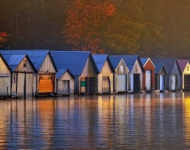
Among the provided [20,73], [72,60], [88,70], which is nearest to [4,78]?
[20,73]

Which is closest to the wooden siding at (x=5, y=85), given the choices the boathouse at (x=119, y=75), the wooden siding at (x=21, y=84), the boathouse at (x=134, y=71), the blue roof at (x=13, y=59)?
the wooden siding at (x=21, y=84)

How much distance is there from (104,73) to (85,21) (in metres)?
24.7

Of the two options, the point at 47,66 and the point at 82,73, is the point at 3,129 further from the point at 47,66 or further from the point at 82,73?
the point at 82,73

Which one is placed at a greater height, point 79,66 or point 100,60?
point 100,60

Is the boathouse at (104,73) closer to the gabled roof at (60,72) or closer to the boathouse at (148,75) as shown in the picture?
the gabled roof at (60,72)

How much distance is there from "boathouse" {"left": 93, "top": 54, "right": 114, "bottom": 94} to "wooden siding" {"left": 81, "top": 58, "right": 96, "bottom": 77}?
153cm

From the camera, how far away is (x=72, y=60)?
88.8 m

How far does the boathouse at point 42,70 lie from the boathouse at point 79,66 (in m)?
5.16

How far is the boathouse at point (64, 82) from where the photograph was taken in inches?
3265

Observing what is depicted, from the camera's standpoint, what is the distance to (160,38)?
153 meters

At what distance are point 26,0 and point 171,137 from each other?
95.6m

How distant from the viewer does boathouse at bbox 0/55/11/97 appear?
2771 inches

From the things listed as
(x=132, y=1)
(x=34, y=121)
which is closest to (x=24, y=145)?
(x=34, y=121)

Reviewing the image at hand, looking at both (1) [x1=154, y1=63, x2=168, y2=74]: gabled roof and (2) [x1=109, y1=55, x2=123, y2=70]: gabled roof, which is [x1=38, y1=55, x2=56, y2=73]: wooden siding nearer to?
(2) [x1=109, y1=55, x2=123, y2=70]: gabled roof
